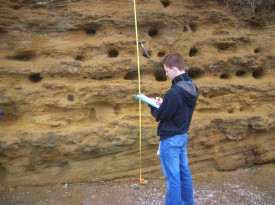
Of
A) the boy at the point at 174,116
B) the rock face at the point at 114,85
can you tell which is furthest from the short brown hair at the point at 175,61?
the rock face at the point at 114,85

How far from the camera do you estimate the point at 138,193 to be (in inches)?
189

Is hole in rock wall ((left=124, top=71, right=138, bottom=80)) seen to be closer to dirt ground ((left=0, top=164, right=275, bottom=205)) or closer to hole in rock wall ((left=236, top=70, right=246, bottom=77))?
dirt ground ((left=0, top=164, right=275, bottom=205))

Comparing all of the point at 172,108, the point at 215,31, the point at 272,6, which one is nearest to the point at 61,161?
the point at 172,108

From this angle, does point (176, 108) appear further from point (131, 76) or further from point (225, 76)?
point (225, 76)

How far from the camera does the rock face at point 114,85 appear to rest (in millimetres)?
4781

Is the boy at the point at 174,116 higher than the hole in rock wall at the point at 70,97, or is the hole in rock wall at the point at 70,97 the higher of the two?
the boy at the point at 174,116

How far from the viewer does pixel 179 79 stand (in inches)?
136

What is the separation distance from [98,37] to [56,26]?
64cm

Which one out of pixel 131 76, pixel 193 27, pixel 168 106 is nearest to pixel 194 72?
pixel 193 27

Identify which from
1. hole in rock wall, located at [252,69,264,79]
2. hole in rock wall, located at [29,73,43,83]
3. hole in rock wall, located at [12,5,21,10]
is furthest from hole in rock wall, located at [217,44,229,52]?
hole in rock wall, located at [12,5,21,10]

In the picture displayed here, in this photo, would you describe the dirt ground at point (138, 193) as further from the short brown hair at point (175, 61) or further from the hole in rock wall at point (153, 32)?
the hole in rock wall at point (153, 32)

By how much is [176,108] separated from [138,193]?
6.46ft

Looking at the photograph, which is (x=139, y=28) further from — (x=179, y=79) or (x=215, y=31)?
(x=179, y=79)

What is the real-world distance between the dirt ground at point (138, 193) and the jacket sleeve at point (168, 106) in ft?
5.61
